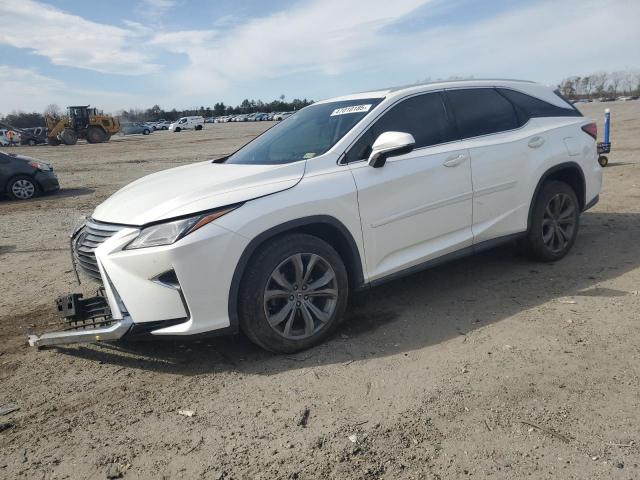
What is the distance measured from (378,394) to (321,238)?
1.23 meters

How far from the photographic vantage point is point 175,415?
119 inches

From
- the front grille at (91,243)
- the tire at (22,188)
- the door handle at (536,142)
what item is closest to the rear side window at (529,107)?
the door handle at (536,142)

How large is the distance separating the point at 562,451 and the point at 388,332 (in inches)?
63.9

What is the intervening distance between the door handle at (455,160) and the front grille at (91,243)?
256cm

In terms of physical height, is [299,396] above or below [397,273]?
below

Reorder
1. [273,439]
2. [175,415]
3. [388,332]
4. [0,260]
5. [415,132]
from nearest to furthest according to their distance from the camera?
1. [273,439]
2. [175,415]
3. [388,332]
4. [415,132]
5. [0,260]

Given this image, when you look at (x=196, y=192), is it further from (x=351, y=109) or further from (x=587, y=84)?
(x=587, y=84)

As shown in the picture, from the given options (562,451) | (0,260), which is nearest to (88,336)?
(562,451)

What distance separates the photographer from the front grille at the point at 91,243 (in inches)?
137

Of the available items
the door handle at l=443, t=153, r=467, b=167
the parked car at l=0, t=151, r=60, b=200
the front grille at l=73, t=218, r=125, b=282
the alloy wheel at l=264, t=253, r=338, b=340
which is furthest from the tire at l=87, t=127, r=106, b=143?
the alloy wheel at l=264, t=253, r=338, b=340

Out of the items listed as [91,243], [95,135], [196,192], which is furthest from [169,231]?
[95,135]

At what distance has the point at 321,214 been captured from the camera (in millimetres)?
3600

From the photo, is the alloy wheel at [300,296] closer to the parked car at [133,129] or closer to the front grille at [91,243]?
the front grille at [91,243]

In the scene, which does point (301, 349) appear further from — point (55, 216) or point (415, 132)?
point (55, 216)
